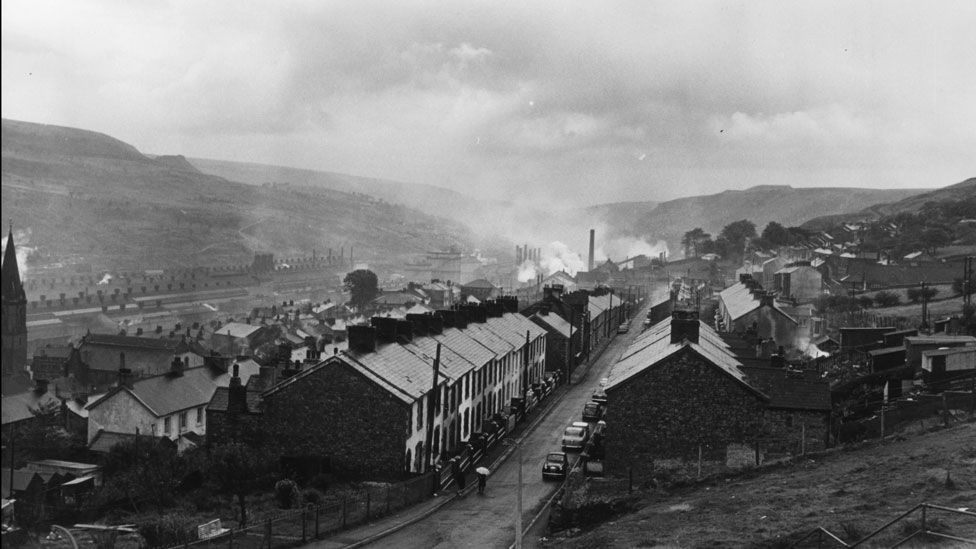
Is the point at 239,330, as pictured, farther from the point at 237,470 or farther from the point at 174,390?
the point at 237,470

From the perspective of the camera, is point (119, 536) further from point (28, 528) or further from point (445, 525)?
point (445, 525)

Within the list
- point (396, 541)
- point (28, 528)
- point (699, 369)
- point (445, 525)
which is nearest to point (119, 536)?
point (28, 528)

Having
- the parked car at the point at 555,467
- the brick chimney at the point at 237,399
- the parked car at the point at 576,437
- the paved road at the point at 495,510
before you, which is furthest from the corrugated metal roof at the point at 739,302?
the brick chimney at the point at 237,399

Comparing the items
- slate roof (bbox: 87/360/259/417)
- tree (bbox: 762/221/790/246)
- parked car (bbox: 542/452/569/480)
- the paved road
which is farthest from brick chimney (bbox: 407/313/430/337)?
tree (bbox: 762/221/790/246)

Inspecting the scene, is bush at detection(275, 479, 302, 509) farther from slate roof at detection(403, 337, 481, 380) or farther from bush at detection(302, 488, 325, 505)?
slate roof at detection(403, 337, 481, 380)

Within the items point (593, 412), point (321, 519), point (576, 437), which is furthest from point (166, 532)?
point (593, 412)

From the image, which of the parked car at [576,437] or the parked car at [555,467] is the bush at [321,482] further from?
the parked car at [576,437]
